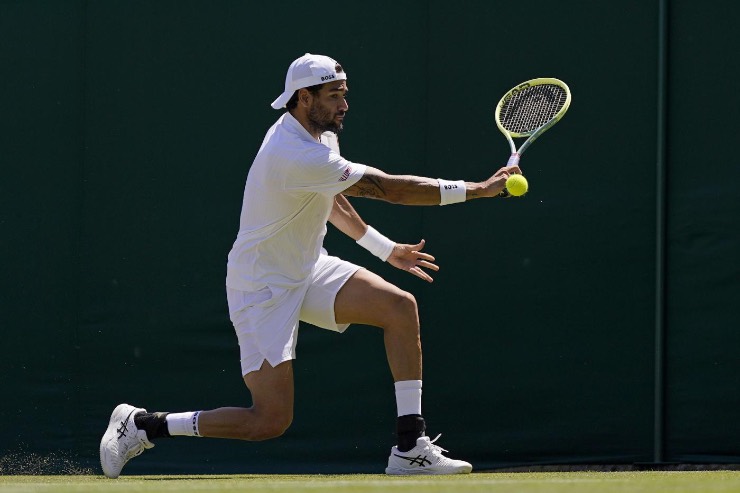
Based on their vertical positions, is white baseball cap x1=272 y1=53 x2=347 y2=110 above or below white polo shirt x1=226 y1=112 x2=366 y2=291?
above

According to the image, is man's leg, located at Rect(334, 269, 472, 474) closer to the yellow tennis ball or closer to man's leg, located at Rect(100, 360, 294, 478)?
man's leg, located at Rect(100, 360, 294, 478)

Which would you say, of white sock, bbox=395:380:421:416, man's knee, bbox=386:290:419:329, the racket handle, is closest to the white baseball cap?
the racket handle

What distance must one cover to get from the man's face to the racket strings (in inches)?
34.8

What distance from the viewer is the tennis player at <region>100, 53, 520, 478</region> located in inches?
209

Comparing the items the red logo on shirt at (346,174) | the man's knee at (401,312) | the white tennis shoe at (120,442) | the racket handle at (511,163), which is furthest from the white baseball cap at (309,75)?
the white tennis shoe at (120,442)

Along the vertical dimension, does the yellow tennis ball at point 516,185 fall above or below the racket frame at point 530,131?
below

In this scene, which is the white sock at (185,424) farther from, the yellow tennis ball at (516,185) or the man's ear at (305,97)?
the yellow tennis ball at (516,185)

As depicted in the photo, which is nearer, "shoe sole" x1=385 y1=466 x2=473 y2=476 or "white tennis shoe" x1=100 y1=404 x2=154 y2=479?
"shoe sole" x1=385 y1=466 x2=473 y2=476

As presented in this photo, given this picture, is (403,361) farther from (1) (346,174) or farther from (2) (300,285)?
(1) (346,174)

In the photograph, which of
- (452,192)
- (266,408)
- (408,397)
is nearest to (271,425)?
(266,408)

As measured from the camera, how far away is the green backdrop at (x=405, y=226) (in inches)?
261

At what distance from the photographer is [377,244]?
18.7 ft

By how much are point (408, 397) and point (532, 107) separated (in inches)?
57.4

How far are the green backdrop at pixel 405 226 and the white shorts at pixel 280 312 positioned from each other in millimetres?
1411
